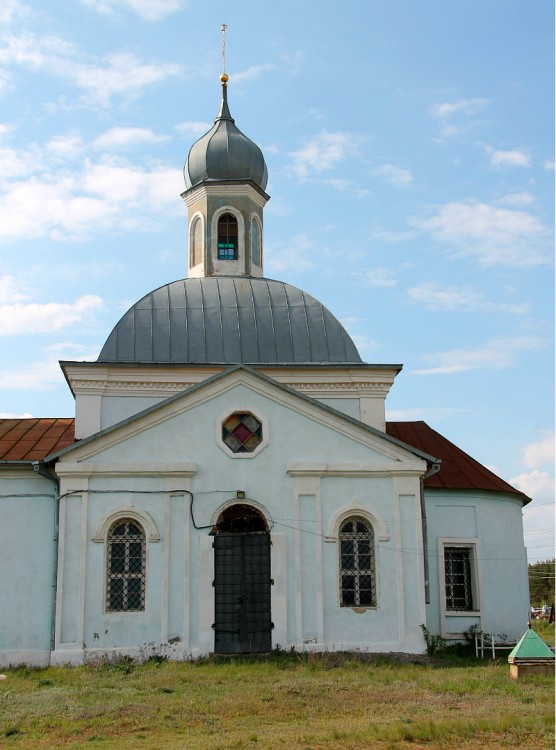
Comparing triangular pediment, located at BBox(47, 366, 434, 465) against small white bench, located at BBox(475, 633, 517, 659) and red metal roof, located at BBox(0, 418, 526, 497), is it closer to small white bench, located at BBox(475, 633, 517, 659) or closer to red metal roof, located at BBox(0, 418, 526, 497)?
red metal roof, located at BBox(0, 418, 526, 497)

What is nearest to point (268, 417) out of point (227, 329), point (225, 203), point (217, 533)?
point (217, 533)

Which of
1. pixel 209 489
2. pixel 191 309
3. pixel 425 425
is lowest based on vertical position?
pixel 209 489

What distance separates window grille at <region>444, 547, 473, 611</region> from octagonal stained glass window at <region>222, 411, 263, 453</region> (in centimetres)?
522

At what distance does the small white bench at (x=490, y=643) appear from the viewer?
18.8 m

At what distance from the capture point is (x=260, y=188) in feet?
81.1

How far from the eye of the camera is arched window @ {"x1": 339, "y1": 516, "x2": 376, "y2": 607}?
56.0 feet

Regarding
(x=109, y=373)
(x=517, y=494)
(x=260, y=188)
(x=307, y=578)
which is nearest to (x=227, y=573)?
(x=307, y=578)

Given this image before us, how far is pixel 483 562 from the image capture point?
785 inches

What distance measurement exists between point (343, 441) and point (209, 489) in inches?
102

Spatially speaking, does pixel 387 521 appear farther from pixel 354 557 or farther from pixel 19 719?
pixel 19 719

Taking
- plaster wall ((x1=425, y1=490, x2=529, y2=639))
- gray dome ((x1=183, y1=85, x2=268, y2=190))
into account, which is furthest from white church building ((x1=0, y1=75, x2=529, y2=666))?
gray dome ((x1=183, y1=85, x2=268, y2=190))

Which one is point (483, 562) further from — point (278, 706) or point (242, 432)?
point (278, 706)

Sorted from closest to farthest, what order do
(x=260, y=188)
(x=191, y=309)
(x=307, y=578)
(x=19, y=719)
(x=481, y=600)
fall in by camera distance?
(x=19, y=719) < (x=307, y=578) < (x=481, y=600) < (x=191, y=309) < (x=260, y=188)

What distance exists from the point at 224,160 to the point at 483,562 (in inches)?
467
